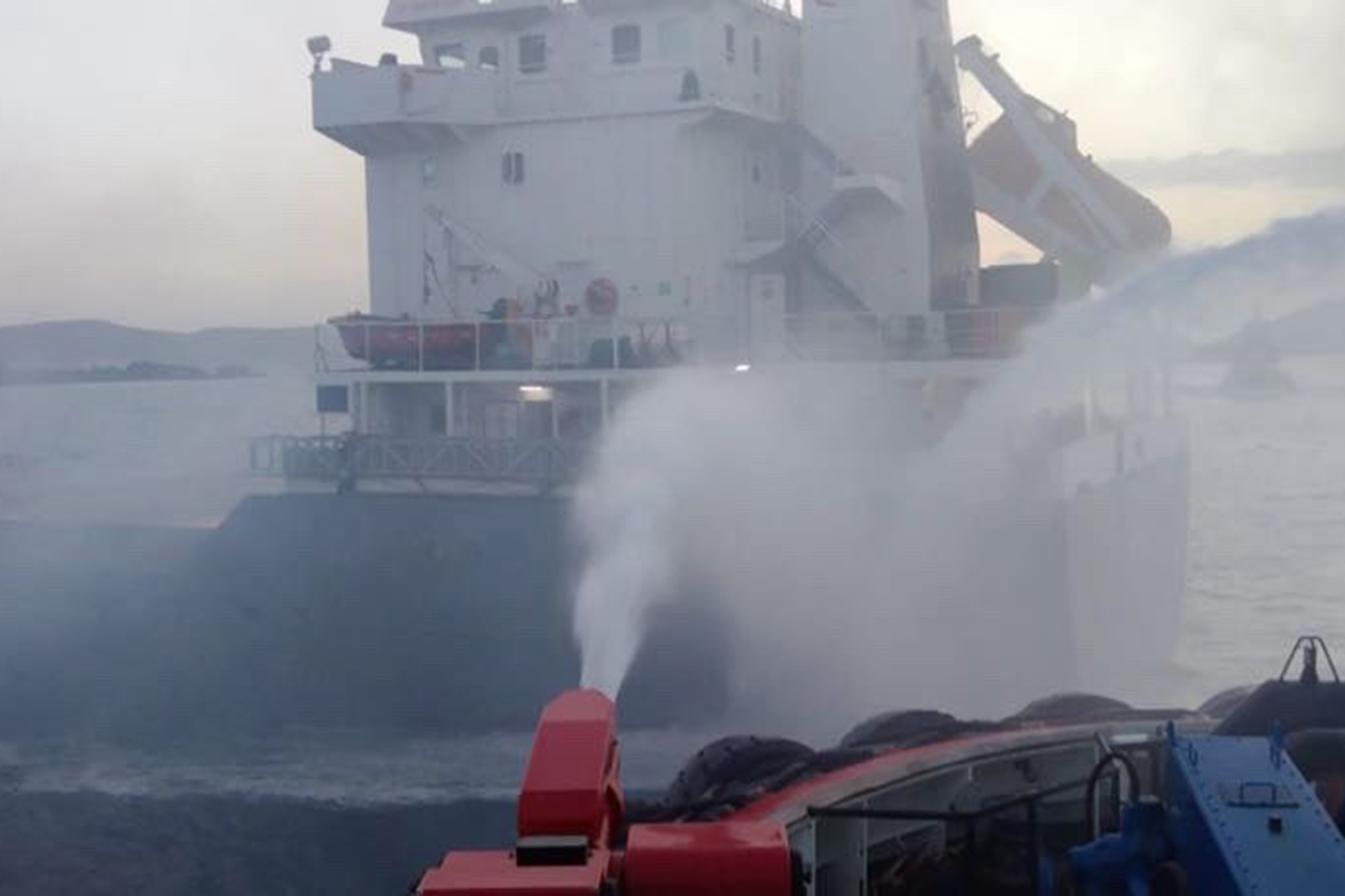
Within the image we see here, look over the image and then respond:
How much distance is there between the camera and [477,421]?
18234 millimetres

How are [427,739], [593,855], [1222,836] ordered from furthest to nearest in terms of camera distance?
[427,739], [593,855], [1222,836]

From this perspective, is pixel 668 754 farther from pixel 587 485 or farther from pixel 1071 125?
pixel 1071 125

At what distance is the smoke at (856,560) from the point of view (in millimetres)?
14516

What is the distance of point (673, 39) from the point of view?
17.6 meters

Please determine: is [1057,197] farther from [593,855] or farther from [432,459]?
[593,855]

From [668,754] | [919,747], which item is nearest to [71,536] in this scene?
[668,754]

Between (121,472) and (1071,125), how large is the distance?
2194 centimetres

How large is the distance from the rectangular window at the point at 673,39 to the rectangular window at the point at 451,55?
278cm

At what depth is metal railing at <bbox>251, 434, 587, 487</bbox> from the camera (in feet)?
51.7

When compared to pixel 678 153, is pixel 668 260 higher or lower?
lower

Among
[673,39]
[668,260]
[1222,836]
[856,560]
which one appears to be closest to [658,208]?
[668,260]

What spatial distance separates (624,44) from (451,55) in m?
2.65

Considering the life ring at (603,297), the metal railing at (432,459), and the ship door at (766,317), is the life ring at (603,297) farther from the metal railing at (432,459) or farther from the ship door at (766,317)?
the metal railing at (432,459)

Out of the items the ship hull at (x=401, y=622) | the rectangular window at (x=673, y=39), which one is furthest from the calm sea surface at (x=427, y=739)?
the rectangular window at (x=673, y=39)
